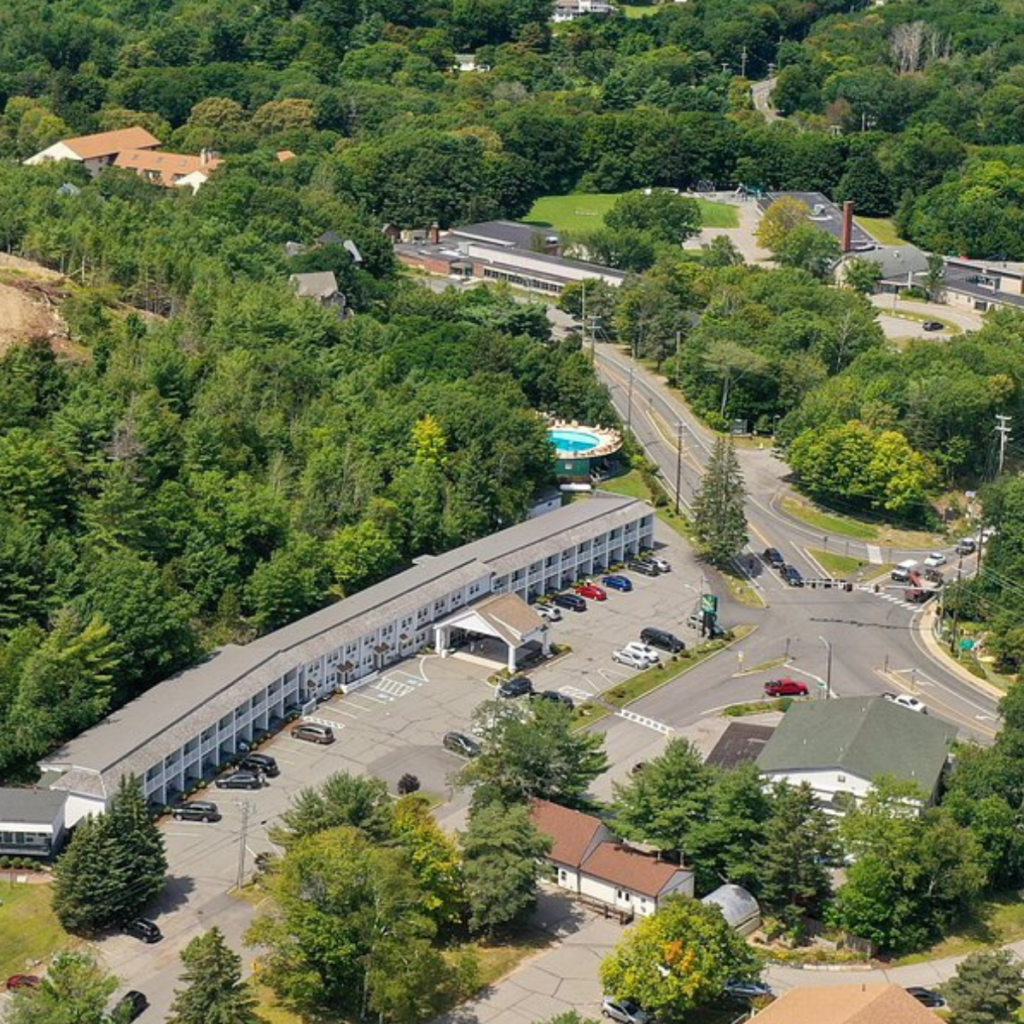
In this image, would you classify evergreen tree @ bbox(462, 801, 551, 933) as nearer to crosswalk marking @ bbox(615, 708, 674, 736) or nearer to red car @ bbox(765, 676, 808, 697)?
crosswalk marking @ bbox(615, 708, 674, 736)

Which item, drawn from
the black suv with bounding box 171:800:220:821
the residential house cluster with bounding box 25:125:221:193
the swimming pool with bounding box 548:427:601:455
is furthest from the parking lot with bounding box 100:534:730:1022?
the residential house cluster with bounding box 25:125:221:193

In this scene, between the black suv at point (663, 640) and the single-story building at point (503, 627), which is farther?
the black suv at point (663, 640)

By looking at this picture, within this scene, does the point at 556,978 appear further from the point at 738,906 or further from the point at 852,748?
the point at 852,748

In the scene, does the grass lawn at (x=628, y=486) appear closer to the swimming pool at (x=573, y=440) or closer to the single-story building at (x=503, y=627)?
the swimming pool at (x=573, y=440)

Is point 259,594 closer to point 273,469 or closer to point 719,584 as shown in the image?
point 273,469

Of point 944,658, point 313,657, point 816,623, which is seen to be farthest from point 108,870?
point 944,658

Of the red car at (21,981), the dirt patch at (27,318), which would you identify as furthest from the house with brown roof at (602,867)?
the dirt patch at (27,318)
